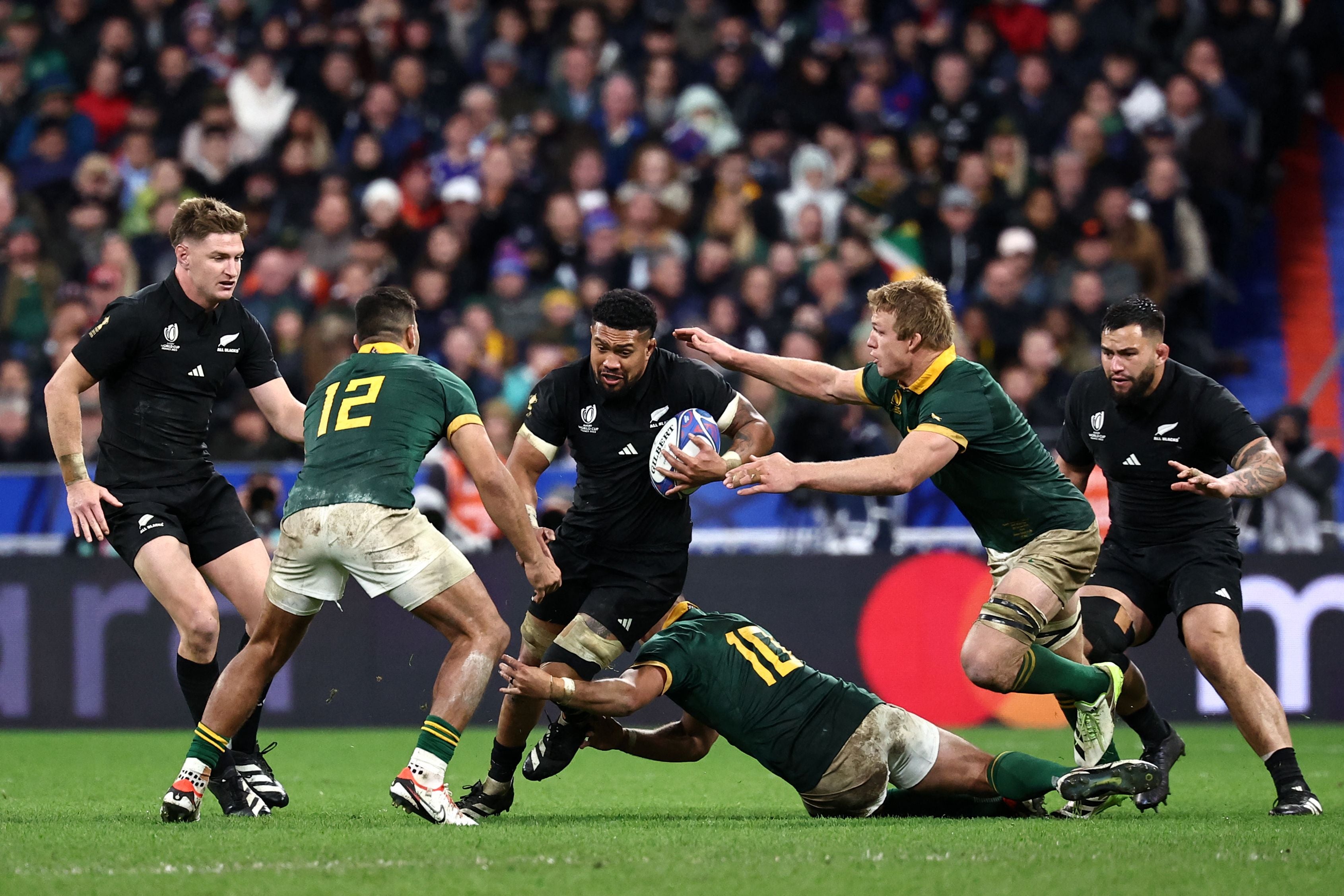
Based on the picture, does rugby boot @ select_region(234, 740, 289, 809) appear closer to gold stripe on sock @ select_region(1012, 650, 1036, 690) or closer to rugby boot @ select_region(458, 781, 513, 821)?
rugby boot @ select_region(458, 781, 513, 821)

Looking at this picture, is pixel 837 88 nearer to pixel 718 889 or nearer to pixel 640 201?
pixel 640 201

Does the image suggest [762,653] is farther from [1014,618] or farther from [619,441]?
[619,441]

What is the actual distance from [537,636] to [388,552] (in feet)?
4.05

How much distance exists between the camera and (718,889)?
5.02m

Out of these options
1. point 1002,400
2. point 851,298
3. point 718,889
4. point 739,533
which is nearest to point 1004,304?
point 851,298

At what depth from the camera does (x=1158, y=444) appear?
25.7 ft

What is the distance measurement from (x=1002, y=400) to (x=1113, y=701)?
4.72 ft

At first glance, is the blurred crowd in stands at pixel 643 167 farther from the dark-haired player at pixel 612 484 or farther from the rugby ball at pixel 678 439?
the rugby ball at pixel 678 439

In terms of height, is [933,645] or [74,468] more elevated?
[74,468]

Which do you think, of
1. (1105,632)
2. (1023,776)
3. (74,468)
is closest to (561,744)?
(1023,776)

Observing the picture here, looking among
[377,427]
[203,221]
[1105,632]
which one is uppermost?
[203,221]

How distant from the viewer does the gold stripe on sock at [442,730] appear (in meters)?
6.52

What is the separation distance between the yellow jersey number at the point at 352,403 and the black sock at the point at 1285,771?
4.17m

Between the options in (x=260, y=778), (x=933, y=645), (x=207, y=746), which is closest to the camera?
(x=207, y=746)
